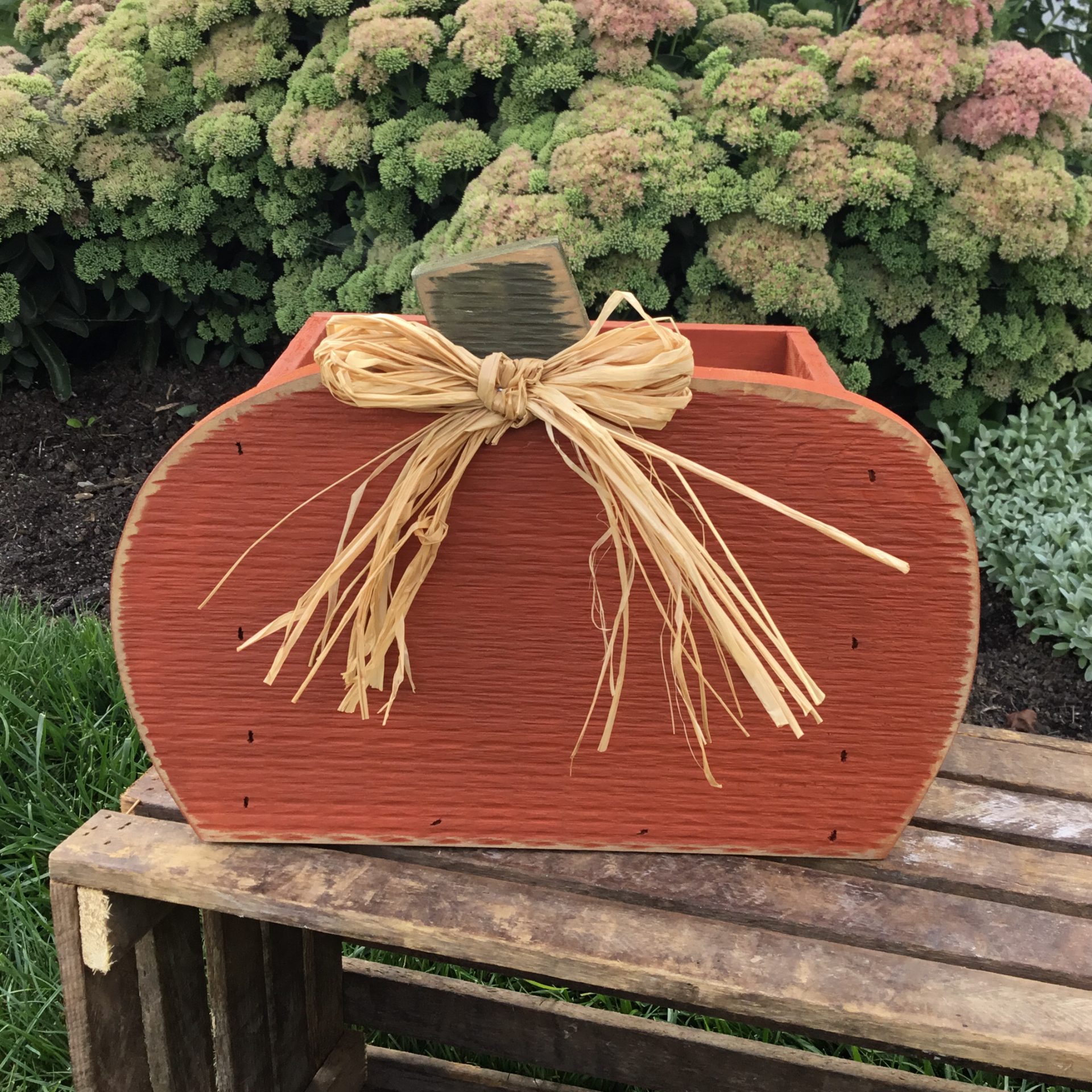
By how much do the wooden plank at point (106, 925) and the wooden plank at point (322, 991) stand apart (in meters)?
0.44

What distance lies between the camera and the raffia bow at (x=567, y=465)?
2.24 feet

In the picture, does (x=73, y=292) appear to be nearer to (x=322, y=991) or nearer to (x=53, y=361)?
(x=53, y=361)

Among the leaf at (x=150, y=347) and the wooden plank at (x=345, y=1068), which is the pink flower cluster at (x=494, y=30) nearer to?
the leaf at (x=150, y=347)

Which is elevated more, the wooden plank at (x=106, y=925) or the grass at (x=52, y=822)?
the wooden plank at (x=106, y=925)

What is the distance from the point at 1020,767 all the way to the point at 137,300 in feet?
8.18

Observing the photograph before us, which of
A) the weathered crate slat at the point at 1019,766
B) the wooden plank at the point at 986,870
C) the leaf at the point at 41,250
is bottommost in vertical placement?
the weathered crate slat at the point at 1019,766

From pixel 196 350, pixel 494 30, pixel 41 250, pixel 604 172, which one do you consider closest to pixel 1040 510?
pixel 604 172

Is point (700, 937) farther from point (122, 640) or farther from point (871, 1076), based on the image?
point (871, 1076)

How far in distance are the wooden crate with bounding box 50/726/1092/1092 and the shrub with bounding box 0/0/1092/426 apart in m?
1.38

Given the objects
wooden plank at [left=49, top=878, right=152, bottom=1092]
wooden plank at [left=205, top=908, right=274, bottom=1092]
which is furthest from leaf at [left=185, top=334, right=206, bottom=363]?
wooden plank at [left=49, top=878, right=152, bottom=1092]

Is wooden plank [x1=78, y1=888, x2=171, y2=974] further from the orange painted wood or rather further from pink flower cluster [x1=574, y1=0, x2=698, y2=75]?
pink flower cluster [x1=574, y1=0, x2=698, y2=75]

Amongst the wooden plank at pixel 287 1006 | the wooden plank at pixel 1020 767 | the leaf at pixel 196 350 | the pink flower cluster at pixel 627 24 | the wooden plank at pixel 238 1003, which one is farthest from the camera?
the leaf at pixel 196 350

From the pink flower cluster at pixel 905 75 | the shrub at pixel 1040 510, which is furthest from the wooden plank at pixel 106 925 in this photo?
the pink flower cluster at pixel 905 75

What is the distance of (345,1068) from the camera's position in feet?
4.75
